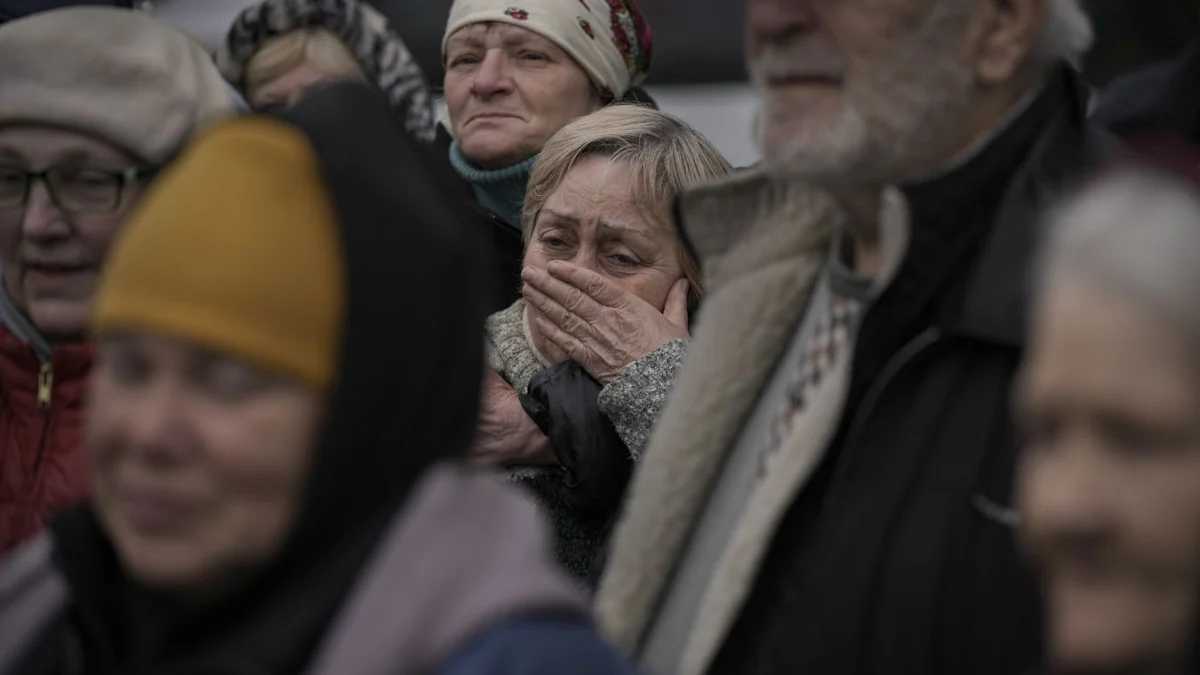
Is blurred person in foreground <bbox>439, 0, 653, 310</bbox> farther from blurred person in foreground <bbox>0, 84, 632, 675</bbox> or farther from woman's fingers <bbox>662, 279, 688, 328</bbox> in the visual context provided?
blurred person in foreground <bbox>0, 84, 632, 675</bbox>

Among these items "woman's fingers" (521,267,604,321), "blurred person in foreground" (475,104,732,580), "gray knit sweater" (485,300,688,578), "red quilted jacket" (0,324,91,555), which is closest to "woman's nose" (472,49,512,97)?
"blurred person in foreground" (475,104,732,580)

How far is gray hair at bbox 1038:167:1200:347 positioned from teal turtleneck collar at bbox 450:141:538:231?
2750 mm

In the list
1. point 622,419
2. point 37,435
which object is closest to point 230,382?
point 37,435

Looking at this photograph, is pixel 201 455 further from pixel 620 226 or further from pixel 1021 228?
pixel 620 226

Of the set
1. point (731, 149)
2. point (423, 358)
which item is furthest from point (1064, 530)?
point (731, 149)

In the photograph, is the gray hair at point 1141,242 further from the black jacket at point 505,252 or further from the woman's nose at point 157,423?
the black jacket at point 505,252

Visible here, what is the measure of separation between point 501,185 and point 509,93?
203mm

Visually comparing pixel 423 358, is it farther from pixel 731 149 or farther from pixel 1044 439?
pixel 731 149

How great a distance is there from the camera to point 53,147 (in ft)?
10.2

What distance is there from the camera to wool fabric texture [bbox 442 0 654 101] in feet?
14.5

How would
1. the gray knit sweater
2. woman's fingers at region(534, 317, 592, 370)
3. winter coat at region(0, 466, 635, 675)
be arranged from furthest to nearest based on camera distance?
1. woman's fingers at region(534, 317, 592, 370)
2. the gray knit sweater
3. winter coat at region(0, 466, 635, 675)

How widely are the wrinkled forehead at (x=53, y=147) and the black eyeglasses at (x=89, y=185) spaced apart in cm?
1

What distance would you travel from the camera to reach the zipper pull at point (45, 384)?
10.1ft

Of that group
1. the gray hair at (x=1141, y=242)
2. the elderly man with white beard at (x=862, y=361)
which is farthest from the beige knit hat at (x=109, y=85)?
the gray hair at (x=1141, y=242)
